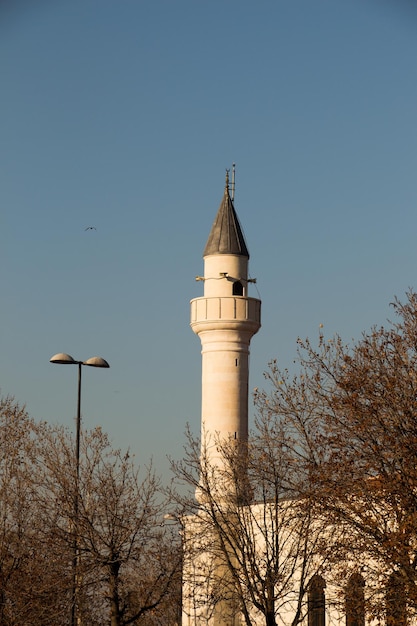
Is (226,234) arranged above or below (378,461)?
above

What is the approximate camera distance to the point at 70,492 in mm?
33812

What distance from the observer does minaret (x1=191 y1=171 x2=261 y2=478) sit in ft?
170

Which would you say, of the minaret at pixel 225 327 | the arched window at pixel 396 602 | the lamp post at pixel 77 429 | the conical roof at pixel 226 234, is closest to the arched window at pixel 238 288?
the minaret at pixel 225 327

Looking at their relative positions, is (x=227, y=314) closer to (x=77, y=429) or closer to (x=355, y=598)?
(x=77, y=429)

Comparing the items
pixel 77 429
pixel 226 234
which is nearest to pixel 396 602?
pixel 77 429

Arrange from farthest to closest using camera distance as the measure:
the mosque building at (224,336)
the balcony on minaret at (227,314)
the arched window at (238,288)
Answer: the arched window at (238,288), the balcony on minaret at (227,314), the mosque building at (224,336)

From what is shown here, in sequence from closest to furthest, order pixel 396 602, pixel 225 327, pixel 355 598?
1. pixel 396 602
2. pixel 355 598
3. pixel 225 327

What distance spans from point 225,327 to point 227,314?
65 cm

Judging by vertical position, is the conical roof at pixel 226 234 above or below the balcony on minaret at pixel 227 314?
above

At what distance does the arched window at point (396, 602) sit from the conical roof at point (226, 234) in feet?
101

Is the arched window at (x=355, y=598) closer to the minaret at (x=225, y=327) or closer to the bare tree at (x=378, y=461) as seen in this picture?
the bare tree at (x=378, y=461)

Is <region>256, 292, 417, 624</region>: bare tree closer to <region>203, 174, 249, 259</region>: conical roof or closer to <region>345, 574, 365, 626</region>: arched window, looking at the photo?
<region>345, 574, 365, 626</region>: arched window

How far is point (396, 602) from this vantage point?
25438 mm

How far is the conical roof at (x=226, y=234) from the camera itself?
5522 centimetres
